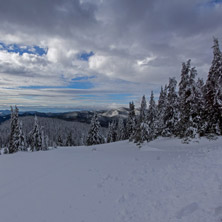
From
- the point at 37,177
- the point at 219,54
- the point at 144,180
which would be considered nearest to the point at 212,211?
the point at 144,180

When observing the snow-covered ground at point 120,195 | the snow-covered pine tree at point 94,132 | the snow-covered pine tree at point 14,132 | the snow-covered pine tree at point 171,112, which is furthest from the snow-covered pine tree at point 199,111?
the snow-covered pine tree at point 14,132

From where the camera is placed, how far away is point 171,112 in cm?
2516

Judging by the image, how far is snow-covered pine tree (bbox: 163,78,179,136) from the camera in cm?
2458

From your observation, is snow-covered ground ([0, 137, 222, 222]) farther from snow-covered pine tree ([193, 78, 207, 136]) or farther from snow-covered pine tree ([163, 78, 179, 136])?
snow-covered pine tree ([163, 78, 179, 136])

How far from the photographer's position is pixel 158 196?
603 cm

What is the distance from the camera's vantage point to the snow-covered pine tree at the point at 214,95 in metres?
Result: 18.1

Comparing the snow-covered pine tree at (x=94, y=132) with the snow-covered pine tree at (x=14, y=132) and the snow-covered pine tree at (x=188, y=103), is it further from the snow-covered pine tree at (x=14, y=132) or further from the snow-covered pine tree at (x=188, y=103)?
the snow-covered pine tree at (x=188, y=103)

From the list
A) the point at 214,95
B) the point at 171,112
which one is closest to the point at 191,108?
the point at 214,95

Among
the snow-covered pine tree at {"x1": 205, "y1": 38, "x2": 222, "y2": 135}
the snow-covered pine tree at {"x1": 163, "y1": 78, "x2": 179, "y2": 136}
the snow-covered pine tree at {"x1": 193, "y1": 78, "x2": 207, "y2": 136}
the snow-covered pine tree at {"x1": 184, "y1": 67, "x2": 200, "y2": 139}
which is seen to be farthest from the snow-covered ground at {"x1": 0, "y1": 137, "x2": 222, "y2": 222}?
the snow-covered pine tree at {"x1": 163, "y1": 78, "x2": 179, "y2": 136}

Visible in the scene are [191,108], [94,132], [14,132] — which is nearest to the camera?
[191,108]

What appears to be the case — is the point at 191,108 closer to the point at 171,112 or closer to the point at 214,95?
the point at 214,95

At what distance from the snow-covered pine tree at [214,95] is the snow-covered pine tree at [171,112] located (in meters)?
5.13

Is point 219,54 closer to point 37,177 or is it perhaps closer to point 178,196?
point 178,196

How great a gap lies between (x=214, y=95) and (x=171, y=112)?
7.54m
